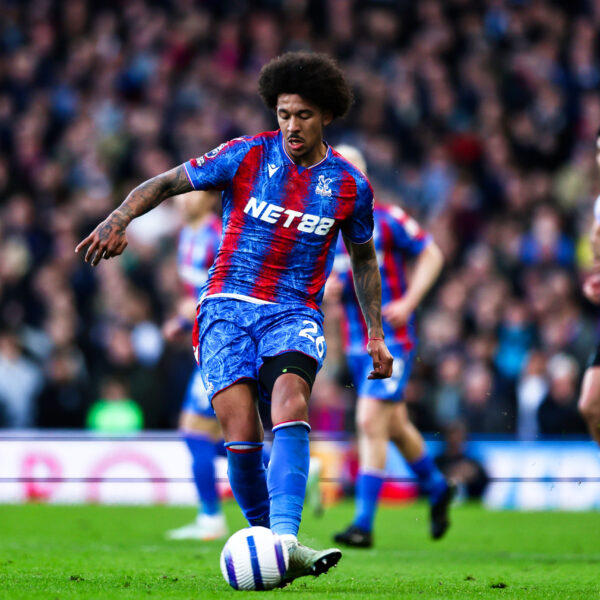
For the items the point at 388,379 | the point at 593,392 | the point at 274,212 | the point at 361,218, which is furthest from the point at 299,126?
the point at 388,379

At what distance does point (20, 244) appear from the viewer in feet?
52.2

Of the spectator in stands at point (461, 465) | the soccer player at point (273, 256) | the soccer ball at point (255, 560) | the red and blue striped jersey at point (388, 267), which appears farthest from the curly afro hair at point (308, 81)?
the spectator in stands at point (461, 465)

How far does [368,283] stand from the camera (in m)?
6.21

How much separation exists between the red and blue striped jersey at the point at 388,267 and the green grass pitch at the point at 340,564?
1512 millimetres

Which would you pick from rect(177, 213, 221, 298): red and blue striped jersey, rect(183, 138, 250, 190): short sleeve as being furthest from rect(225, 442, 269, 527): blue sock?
rect(177, 213, 221, 298): red and blue striped jersey

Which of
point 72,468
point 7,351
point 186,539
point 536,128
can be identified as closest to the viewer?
point 186,539

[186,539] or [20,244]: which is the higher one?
[20,244]

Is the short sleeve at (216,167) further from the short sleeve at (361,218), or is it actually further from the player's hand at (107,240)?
the short sleeve at (361,218)

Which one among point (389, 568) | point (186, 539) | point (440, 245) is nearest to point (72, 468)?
point (186, 539)

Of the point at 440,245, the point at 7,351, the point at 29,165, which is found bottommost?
the point at 7,351

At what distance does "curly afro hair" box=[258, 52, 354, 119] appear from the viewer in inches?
227

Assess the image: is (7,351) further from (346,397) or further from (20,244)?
(346,397)

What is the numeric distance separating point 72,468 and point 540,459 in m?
5.07

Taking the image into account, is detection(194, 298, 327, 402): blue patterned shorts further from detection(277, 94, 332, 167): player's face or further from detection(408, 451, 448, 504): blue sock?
detection(408, 451, 448, 504): blue sock
